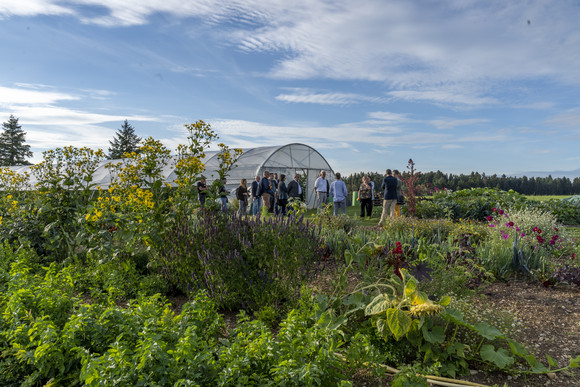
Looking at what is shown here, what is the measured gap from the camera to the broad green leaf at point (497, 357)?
2.58 m

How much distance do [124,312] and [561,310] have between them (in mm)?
4137

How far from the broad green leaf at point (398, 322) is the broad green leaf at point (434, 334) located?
0.24 metres

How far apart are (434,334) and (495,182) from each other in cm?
3066

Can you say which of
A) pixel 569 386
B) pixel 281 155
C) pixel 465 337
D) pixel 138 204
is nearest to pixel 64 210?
pixel 138 204

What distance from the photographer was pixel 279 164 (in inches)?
799

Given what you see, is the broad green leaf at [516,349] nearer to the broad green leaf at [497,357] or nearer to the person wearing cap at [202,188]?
the broad green leaf at [497,357]

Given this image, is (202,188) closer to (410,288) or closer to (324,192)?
(324,192)

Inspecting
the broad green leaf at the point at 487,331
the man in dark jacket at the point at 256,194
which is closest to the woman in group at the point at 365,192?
the man in dark jacket at the point at 256,194

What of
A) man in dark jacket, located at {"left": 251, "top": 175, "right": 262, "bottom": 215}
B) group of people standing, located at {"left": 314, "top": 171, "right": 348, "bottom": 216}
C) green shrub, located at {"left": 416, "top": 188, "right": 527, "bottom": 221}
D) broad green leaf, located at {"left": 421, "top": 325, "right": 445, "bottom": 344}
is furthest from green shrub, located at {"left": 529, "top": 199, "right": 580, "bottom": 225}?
broad green leaf, located at {"left": 421, "top": 325, "right": 445, "bottom": 344}

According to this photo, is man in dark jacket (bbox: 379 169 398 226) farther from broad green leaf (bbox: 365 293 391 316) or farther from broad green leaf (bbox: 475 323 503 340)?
broad green leaf (bbox: 365 293 391 316)

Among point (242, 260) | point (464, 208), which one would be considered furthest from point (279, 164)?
point (242, 260)

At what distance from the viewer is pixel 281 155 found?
20344mm

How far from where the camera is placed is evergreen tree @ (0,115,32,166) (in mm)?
46719

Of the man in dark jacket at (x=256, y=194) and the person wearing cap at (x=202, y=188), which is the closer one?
the person wearing cap at (x=202, y=188)
